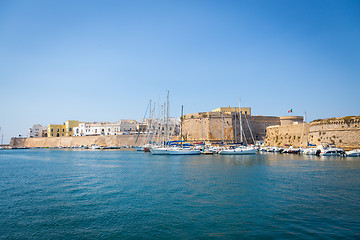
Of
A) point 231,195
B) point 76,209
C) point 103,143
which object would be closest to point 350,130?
point 231,195

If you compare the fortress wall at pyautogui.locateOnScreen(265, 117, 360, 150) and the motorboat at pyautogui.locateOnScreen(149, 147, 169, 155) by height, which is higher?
the fortress wall at pyautogui.locateOnScreen(265, 117, 360, 150)

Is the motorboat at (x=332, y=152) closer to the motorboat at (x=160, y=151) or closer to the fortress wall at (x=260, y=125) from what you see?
the motorboat at (x=160, y=151)

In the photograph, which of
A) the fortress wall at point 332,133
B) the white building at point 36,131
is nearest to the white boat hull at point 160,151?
the fortress wall at point 332,133

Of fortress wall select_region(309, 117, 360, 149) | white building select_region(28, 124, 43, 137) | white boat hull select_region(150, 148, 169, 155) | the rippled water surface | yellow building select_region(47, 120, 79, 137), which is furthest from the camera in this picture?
white building select_region(28, 124, 43, 137)

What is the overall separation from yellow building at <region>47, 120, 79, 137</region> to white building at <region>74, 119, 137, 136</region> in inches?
149

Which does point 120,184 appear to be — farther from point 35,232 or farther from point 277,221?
point 277,221

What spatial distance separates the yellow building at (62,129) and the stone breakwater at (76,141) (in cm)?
315

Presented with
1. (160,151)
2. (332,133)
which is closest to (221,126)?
(160,151)

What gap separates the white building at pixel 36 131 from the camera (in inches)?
2906

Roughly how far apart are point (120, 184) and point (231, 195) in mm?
4926

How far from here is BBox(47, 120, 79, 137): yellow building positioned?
69438 millimetres

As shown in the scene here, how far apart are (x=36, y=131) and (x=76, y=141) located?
18.7 meters

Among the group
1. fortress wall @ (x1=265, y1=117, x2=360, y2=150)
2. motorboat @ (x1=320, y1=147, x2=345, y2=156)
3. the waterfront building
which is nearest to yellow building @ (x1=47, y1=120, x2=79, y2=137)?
the waterfront building

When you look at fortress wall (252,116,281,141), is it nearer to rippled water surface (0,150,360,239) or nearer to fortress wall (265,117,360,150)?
fortress wall (265,117,360,150)
